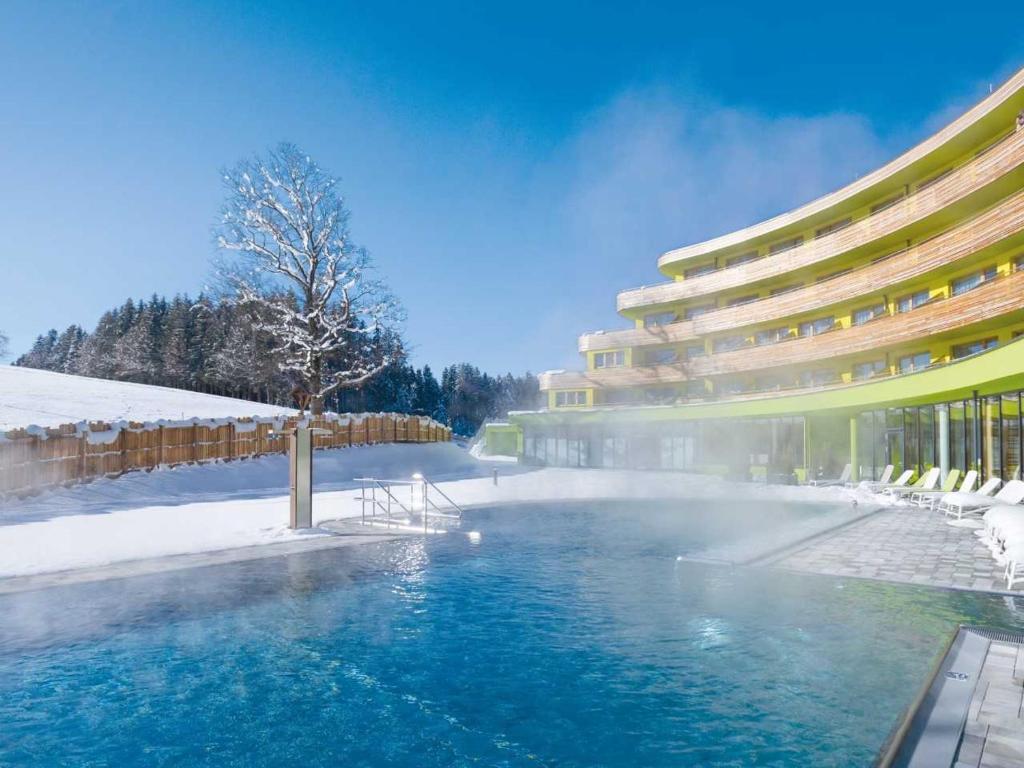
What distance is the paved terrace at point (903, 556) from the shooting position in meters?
9.69

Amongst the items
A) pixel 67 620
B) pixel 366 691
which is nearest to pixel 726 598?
pixel 366 691

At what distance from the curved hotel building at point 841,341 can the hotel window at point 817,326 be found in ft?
0.22

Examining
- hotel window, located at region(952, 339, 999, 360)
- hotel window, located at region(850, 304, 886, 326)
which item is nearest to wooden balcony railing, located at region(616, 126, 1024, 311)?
hotel window, located at region(850, 304, 886, 326)

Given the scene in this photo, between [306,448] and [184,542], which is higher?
[306,448]

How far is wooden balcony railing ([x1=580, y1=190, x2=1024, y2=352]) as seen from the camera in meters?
19.7

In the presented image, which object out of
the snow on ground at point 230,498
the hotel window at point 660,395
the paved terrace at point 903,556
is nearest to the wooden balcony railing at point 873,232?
the hotel window at point 660,395

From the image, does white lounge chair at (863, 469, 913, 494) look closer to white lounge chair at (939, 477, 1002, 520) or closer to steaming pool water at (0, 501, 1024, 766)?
white lounge chair at (939, 477, 1002, 520)

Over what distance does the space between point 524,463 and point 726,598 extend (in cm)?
3620

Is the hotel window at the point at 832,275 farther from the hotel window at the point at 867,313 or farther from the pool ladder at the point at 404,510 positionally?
the pool ladder at the point at 404,510

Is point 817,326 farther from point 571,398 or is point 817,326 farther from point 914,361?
point 571,398

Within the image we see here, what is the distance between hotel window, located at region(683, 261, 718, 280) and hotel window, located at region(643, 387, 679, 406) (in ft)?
25.5

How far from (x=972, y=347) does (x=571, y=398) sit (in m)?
28.8

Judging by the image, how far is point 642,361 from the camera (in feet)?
153

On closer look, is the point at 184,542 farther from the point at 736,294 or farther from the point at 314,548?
the point at 736,294
